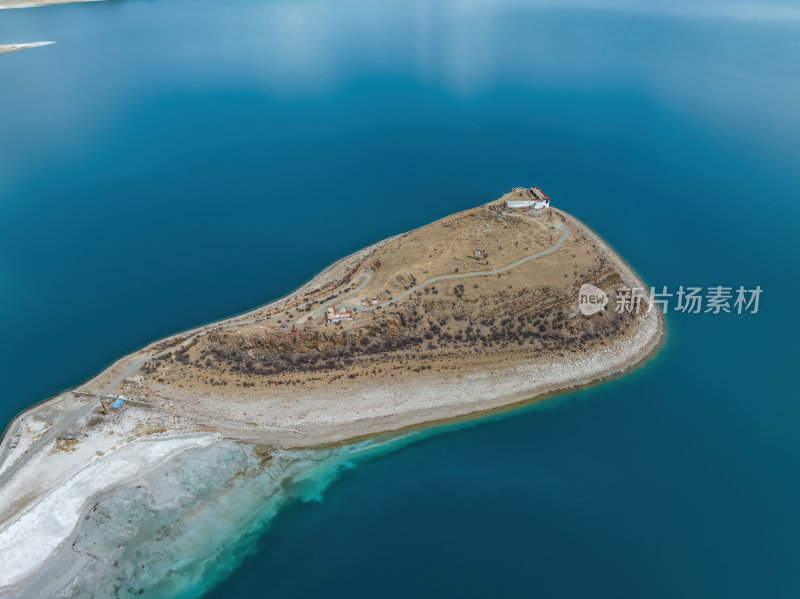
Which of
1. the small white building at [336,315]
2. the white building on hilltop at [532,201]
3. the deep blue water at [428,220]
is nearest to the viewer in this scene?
the deep blue water at [428,220]

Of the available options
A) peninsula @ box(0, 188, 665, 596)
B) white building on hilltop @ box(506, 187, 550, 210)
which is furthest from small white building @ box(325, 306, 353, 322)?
white building on hilltop @ box(506, 187, 550, 210)

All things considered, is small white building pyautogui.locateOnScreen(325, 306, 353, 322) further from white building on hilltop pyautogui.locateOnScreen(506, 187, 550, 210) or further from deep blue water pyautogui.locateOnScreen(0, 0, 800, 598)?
white building on hilltop pyautogui.locateOnScreen(506, 187, 550, 210)

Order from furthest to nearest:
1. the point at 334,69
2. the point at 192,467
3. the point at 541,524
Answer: the point at 334,69 < the point at 192,467 < the point at 541,524

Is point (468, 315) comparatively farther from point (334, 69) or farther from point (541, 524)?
point (334, 69)

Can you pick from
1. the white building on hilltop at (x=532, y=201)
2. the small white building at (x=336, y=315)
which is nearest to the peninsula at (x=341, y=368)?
the small white building at (x=336, y=315)

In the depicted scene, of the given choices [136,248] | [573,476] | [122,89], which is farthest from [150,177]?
[573,476]

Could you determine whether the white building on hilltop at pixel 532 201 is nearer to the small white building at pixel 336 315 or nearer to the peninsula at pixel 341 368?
the peninsula at pixel 341 368
